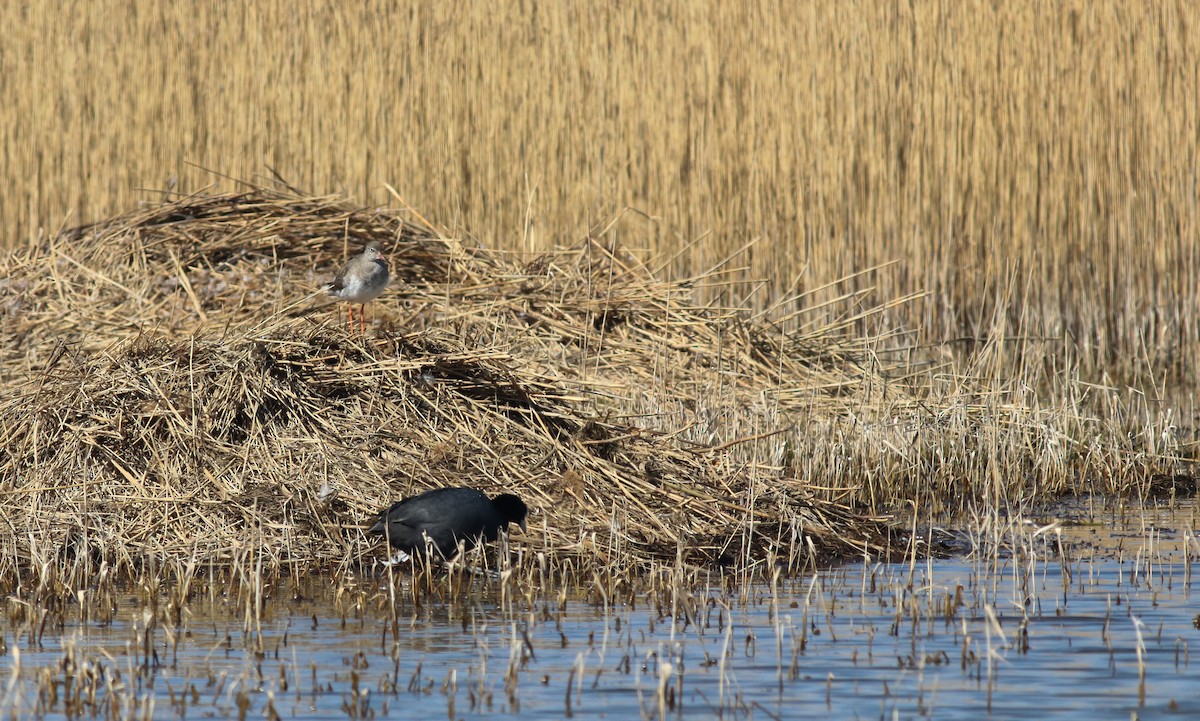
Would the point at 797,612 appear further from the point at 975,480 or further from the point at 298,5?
the point at 298,5

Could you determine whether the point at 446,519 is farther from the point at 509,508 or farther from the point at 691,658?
the point at 691,658

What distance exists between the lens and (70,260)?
10094mm

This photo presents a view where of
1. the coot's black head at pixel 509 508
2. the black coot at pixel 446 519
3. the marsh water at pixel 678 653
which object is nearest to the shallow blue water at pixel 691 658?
the marsh water at pixel 678 653

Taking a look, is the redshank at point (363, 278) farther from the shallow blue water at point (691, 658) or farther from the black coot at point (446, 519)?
the shallow blue water at point (691, 658)

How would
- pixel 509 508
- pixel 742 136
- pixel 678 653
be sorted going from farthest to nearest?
pixel 742 136 < pixel 509 508 < pixel 678 653

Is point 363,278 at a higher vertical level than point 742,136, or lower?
lower

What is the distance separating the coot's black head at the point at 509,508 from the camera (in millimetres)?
6500

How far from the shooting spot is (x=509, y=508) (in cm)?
651

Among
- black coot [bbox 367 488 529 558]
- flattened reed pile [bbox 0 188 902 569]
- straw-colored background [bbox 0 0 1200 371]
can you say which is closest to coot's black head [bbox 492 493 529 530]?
black coot [bbox 367 488 529 558]

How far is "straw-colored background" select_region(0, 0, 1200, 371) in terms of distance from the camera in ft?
36.3

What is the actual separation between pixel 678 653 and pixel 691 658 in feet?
0.37

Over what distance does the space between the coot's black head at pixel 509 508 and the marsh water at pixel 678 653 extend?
0.24 m

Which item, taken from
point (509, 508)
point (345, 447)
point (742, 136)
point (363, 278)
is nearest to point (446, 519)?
point (509, 508)

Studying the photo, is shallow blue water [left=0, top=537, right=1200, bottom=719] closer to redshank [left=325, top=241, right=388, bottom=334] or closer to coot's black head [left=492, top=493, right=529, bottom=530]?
coot's black head [left=492, top=493, right=529, bottom=530]
